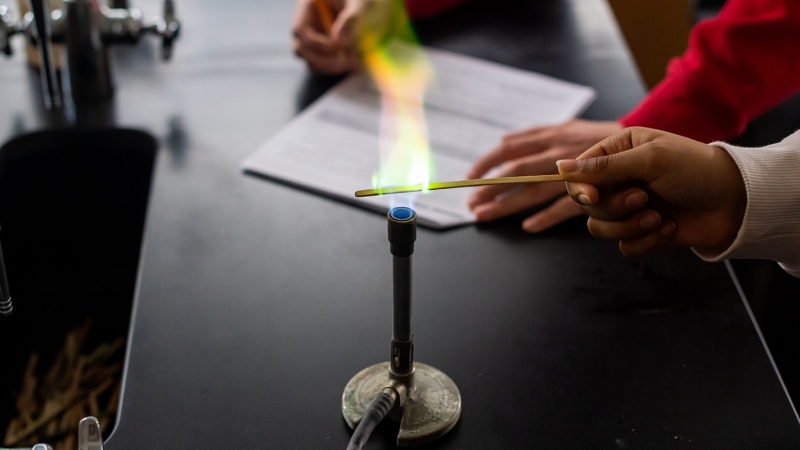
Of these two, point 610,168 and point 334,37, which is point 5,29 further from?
point 610,168

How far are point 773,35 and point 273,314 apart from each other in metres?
0.84

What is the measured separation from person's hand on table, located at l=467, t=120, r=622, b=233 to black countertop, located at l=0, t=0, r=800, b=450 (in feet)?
0.07

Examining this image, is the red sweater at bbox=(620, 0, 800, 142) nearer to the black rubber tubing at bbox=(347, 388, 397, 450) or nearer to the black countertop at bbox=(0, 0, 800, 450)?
the black countertop at bbox=(0, 0, 800, 450)

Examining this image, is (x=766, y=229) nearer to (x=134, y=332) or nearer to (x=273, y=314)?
(x=273, y=314)

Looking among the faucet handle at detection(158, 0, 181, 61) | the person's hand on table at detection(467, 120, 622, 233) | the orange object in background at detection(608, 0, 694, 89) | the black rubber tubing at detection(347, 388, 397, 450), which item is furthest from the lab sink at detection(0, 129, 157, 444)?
the orange object in background at detection(608, 0, 694, 89)

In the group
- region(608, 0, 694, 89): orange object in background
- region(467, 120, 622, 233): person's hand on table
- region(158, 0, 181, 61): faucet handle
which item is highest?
region(158, 0, 181, 61): faucet handle

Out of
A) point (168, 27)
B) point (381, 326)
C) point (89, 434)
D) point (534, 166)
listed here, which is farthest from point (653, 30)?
point (89, 434)

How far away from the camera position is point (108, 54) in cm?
118

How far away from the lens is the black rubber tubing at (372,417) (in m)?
0.61

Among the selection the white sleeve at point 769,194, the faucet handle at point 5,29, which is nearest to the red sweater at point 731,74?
the white sleeve at point 769,194

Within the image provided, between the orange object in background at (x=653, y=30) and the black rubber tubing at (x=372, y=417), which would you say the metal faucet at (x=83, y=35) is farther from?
the orange object in background at (x=653, y=30)

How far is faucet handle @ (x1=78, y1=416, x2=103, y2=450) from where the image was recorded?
59 cm

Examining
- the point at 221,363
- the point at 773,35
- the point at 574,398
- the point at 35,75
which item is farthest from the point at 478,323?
the point at 35,75

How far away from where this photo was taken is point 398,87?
1.26 meters
